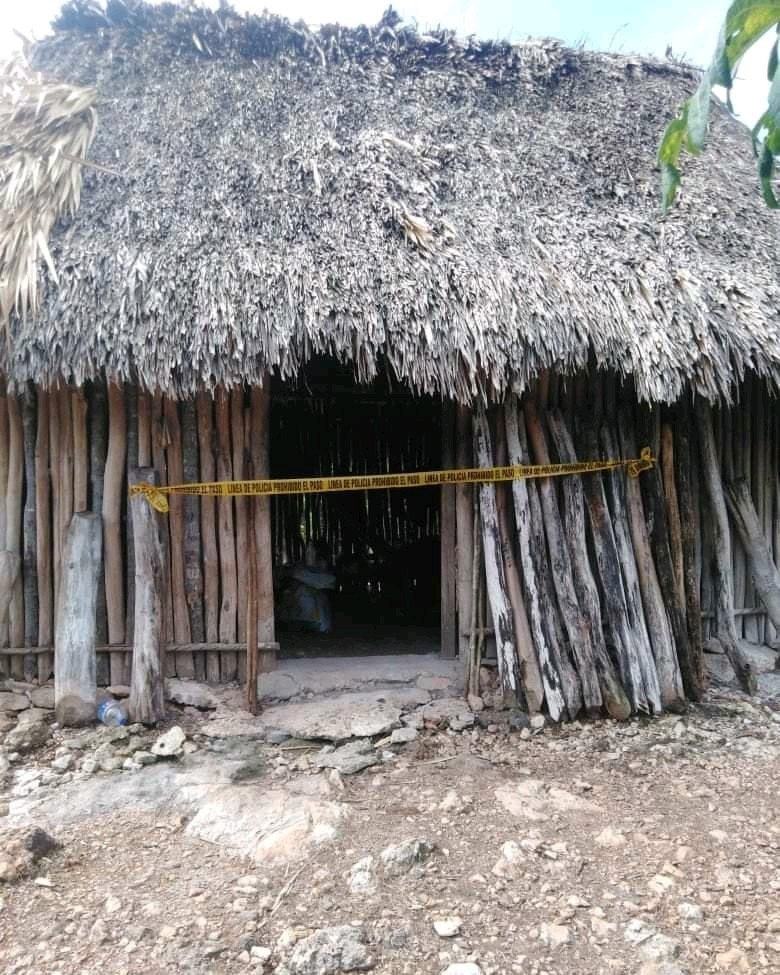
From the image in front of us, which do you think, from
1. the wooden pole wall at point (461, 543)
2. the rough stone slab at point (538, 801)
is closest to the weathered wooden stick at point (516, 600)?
the wooden pole wall at point (461, 543)

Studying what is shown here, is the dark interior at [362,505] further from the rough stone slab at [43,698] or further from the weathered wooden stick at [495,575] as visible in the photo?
the rough stone slab at [43,698]

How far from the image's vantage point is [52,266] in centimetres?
387

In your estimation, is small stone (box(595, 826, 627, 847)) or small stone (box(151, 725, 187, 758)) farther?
small stone (box(151, 725, 187, 758))

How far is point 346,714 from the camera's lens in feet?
13.3

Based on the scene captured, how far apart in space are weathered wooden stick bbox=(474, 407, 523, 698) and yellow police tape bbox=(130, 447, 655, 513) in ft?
0.36

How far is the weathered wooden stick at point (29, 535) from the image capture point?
4227 mm

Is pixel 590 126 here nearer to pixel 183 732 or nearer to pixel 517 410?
pixel 517 410

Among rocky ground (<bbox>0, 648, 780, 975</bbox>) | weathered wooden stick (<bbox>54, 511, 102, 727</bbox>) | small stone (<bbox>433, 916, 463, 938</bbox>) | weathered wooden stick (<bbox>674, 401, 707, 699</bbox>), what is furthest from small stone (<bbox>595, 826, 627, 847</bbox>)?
weathered wooden stick (<bbox>54, 511, 102, 727</bbox>)

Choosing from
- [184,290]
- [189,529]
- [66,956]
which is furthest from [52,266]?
[66,956]

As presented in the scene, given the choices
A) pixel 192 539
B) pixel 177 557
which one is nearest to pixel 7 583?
pixel 177 557

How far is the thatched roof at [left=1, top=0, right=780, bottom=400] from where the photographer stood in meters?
3.81

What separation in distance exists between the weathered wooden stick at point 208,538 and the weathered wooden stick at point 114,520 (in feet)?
1.56

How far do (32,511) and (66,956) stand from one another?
2773 mm

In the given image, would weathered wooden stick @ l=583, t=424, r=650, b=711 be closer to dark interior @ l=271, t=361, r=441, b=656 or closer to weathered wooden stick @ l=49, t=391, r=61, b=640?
dark interior @ l=271, t=361, r=441, b=656
